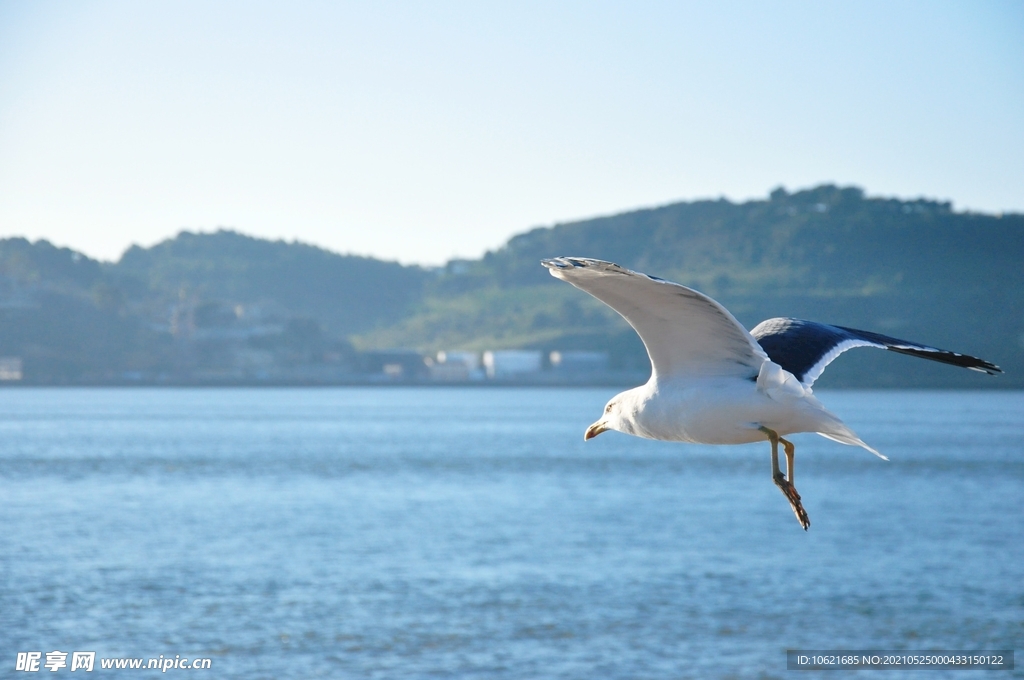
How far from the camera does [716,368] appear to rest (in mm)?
8000

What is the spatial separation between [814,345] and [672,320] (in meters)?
1.66

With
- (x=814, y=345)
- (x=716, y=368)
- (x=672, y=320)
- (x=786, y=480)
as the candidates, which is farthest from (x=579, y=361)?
(x=672, y=320)

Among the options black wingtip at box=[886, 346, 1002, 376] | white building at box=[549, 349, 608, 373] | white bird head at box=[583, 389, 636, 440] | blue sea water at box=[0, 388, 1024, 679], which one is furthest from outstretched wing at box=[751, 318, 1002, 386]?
white building at box=[549, 349, 608, 373]

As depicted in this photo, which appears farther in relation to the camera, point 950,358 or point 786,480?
point 786,480

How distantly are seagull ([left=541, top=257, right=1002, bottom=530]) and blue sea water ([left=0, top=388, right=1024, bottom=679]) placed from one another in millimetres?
24948

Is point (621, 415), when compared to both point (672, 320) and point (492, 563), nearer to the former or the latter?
point (672, 320)

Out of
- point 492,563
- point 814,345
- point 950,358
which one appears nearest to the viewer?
point 950,358

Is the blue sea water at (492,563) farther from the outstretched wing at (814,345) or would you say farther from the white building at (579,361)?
the white building at (579,361)

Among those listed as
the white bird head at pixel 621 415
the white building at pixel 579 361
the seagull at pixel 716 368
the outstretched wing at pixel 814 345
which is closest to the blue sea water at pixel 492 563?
the white bird head at pixel 621 415

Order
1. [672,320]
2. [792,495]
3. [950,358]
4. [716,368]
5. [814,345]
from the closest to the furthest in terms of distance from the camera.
A: [672,320]
[950,358]
[716,368]
[792,495]
[814,345]

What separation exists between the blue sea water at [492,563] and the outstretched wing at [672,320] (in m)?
25.4

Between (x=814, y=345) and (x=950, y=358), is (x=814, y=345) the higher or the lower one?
the higher one

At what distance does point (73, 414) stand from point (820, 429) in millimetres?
184148

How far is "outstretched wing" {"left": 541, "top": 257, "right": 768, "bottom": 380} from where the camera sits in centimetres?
671
